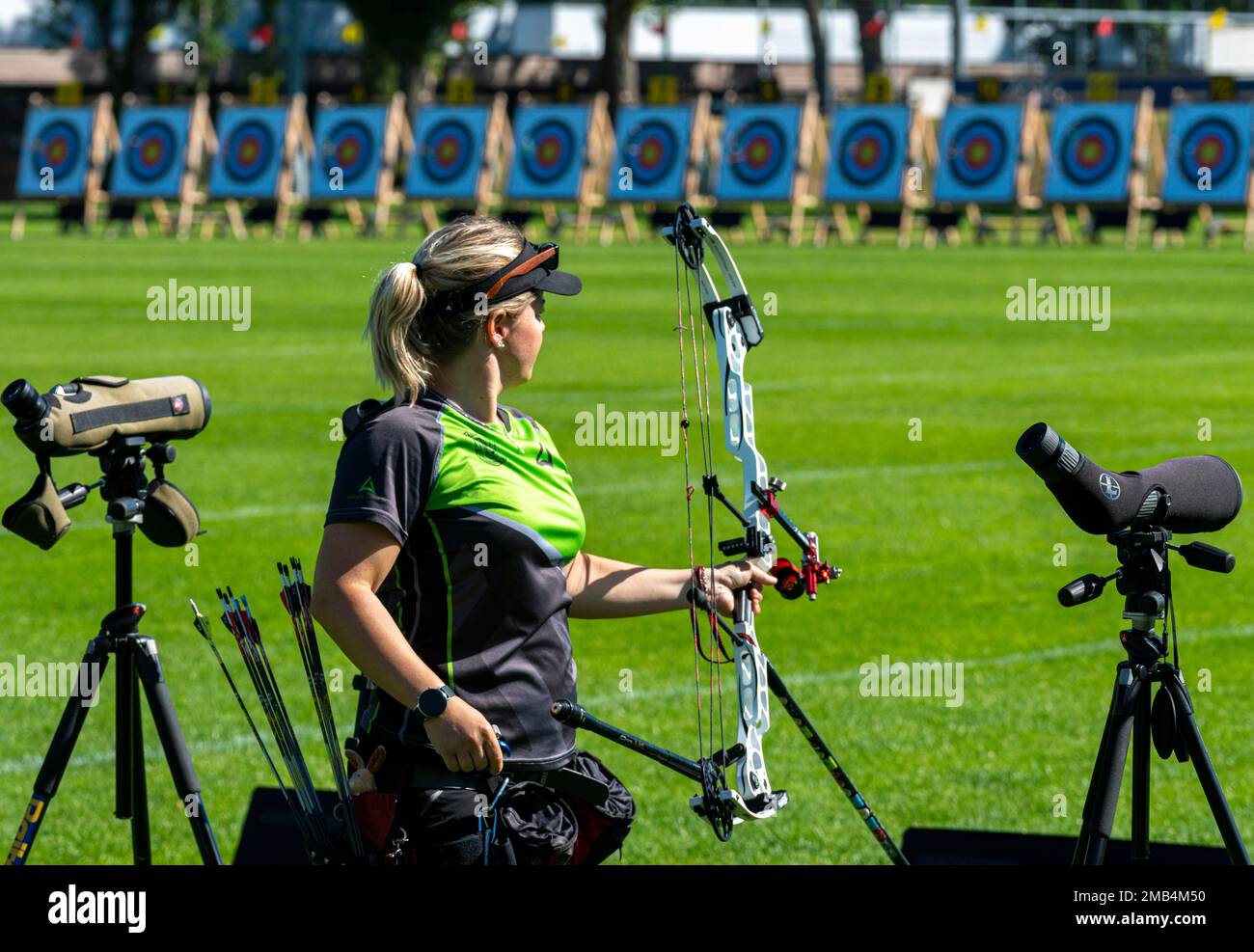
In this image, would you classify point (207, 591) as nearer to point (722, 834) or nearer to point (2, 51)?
point (722, 834)

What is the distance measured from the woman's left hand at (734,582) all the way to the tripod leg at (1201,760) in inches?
27.5

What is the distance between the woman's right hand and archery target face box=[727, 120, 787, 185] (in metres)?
33.5

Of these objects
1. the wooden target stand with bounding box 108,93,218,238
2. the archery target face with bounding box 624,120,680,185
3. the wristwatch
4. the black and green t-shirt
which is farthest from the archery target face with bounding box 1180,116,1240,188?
the wristwatch

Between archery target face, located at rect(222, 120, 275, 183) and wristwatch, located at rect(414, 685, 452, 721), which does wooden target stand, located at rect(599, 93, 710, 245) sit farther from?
wristwatch, located at rect(414, 685, 452, 721)

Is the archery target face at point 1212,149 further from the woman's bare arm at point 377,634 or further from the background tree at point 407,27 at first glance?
the woman's bare arm at point 377,634

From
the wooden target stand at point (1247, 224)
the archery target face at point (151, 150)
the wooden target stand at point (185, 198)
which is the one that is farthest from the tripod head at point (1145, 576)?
the archery target face at point (151, 150)

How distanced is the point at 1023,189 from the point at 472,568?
32.0 m

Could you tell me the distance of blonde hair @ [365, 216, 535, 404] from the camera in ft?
11.5

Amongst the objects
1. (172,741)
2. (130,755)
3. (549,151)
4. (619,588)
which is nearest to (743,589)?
(619,588)

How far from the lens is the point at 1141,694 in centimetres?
339

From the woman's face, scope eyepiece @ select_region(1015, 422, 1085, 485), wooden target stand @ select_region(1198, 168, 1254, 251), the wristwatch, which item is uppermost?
wooden target stand @ select_region(1198, 168, 1254, 251)

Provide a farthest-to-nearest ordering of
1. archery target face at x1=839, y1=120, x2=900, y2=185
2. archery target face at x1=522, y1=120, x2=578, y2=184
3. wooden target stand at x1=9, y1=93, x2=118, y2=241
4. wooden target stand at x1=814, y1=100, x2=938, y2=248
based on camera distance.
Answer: archery target face at x1=522, y1=120, x2=578, y2=184 < wooden target stand at x1=9, y1=93, x2=118, y2=241 < archery target face at x1=839, y1=120, x2=900, y2=185 < wooden target stand at x1=814, y1=100, x2=938, y2=248
